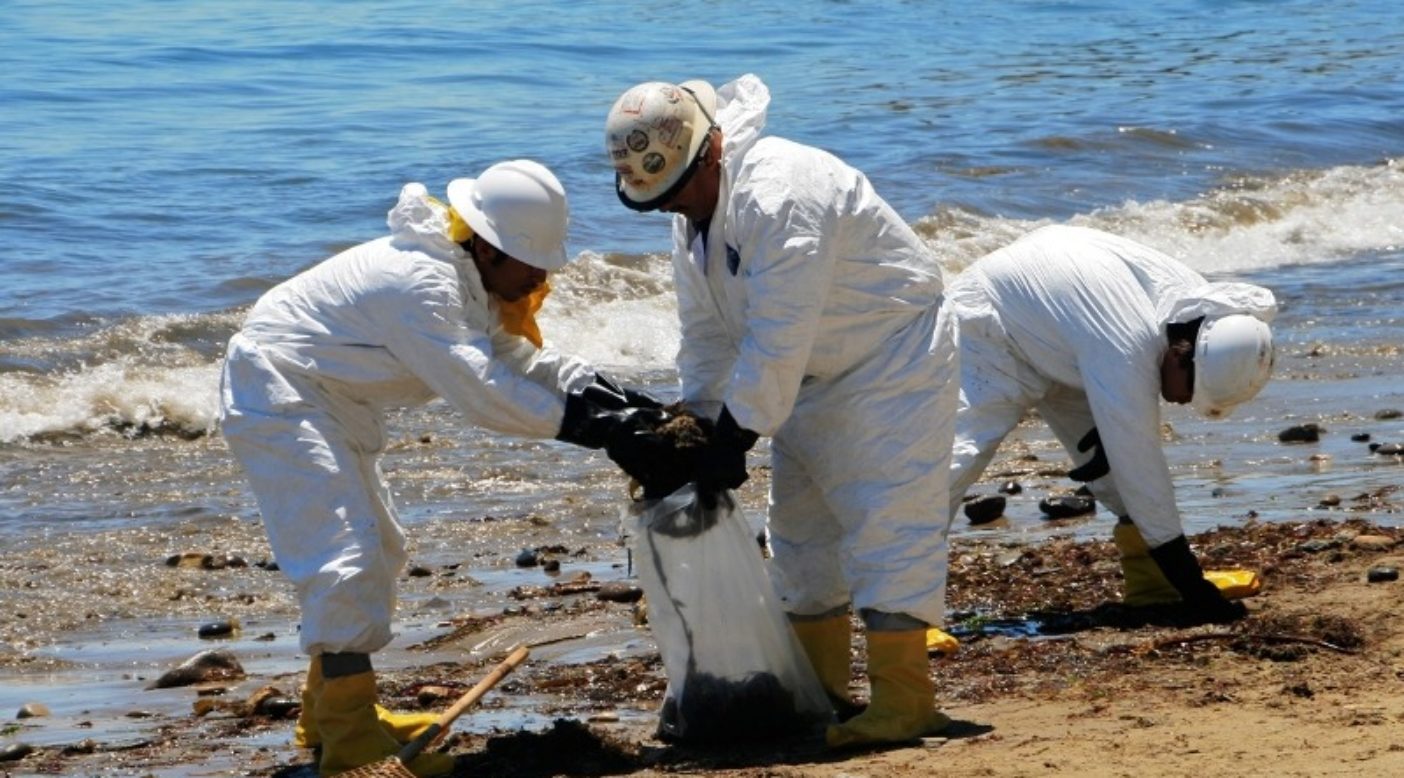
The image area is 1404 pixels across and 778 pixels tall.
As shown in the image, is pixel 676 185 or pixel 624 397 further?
pixel 624 397

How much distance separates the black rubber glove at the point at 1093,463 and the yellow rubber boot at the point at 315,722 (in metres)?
2.36

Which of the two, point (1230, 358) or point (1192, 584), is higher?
point (1230, 358)

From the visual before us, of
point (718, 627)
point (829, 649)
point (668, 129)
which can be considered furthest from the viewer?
point (829, 649)

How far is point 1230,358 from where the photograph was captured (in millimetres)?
6867

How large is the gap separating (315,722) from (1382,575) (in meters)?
3.38

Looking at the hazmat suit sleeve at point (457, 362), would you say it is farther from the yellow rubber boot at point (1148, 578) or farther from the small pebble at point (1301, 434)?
the small pebble at point (1301, 434)

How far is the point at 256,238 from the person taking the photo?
16031 millimetres

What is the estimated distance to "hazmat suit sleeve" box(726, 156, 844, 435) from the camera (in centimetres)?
554

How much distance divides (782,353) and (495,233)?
797 millimetres

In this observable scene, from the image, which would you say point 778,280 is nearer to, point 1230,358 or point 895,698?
point 895,698

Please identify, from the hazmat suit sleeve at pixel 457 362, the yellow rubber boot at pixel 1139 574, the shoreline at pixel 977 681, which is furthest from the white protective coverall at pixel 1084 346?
the hazmat suit sleeve at pixel 457 362

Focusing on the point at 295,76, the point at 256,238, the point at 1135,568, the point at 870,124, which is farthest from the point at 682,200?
the point at 295,76

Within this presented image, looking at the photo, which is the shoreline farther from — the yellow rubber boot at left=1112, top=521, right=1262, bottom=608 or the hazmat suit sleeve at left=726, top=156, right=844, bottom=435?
the hazmat suit sleeve at left=726, top=156, right=844, bottom=435

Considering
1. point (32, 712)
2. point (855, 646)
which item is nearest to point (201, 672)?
point (32, 712)
